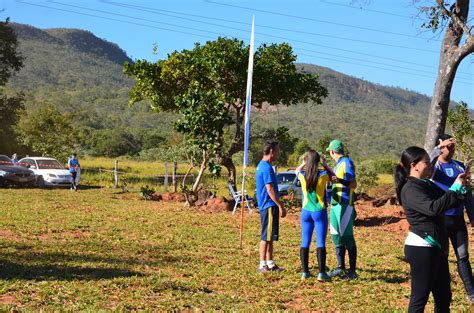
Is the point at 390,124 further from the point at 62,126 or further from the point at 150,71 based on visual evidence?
the point at 150,71

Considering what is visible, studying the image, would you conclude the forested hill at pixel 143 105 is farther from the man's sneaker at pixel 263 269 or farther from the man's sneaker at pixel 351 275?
the man's sneaker at pixel 351 275

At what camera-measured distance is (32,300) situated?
6.56 meters

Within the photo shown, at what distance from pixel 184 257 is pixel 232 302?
3.17 metres

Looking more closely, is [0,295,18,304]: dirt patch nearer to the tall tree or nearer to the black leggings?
the black leggings

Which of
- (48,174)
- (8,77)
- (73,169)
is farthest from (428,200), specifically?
(8,77)

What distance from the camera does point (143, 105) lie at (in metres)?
138

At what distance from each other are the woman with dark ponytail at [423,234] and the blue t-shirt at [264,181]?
332 cm

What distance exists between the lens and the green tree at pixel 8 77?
38031 mm

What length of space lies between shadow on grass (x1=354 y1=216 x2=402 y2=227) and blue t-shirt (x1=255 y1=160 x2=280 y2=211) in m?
8.08

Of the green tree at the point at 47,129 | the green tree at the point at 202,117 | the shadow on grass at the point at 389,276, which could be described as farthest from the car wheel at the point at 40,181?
the shadow on grass at the point at 389,276

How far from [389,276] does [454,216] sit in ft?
7.00

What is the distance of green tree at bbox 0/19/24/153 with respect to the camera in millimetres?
38031

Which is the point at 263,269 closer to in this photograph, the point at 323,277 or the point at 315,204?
the point at 323,277

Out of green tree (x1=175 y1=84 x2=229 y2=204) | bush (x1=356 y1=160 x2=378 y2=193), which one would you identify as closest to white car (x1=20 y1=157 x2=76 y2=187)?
green tree (x1=175 y1=84 x2=229 y2=204)
